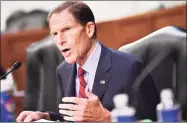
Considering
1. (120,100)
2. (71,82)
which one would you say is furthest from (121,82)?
(71,82)

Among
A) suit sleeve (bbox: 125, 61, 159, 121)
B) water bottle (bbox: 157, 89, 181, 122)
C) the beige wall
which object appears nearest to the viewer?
water bottle (bbox: 157, 89, 181, 122)

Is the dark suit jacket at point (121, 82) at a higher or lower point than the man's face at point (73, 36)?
lower

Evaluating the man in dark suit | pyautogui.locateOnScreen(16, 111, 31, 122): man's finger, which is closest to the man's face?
the man in dark suit

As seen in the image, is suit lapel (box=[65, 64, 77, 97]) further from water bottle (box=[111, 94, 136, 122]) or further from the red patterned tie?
water bottle (box=[111, 94, 136, 122])

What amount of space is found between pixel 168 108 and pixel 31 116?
400 mm

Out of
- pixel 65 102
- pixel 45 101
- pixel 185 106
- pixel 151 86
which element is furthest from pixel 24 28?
pixel 185 106

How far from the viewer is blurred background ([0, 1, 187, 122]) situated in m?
1.14

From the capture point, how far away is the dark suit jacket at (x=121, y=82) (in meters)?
1.07

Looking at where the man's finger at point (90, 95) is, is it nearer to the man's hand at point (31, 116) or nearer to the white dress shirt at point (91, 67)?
the white dress shirt at point (91, 67)

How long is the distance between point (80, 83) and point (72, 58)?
3.0 inches

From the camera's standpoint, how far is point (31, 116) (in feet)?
3.73

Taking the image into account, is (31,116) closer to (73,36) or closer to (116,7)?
(73,36)

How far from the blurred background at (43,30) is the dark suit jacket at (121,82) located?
53 millimetres

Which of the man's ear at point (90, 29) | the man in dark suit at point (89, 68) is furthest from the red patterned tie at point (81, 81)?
the man's ear at point (90, 29)
